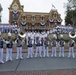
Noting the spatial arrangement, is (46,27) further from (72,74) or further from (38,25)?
(72,74)

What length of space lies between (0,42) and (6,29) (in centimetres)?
2793

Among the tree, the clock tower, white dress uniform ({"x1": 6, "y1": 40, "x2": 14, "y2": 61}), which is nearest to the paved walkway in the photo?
white dress uniform ({"x1": 6, "y1": 40, "x2": 14, "y2": 61})

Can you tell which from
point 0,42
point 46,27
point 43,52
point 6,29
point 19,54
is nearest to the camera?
point 0,42

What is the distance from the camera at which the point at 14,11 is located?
6794cm

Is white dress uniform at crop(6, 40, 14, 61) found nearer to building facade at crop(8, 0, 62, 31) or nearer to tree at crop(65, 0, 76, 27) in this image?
building facade at crop(8, 0, 62, 31)

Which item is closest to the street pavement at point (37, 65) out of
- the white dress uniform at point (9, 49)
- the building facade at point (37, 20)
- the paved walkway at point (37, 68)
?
the paved walkway at point (37, 68)

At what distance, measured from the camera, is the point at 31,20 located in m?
64.1

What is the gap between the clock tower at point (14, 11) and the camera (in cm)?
6712

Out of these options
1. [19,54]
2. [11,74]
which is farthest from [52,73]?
[19,54]

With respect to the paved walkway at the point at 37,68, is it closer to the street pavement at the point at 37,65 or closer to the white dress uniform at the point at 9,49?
the street pavement at the point at 37,65

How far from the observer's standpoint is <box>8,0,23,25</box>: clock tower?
67.1m

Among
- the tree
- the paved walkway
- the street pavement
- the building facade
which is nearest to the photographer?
the paved walkway

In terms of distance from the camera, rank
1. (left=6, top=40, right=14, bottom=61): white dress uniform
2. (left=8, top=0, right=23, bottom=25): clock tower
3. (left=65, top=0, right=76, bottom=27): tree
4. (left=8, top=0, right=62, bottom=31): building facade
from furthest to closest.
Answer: (left=65, top=0, right=76, bottom=27): tree, (left=8, top=0, right=23, bottom=25): clock tower, (left=8, top=0, right=62, bottom=31): building facade, (left=6, top=40, right=14, bottom=61): white dress uniform

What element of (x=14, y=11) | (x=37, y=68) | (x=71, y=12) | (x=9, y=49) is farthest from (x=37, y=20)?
(x=37, y=68)
